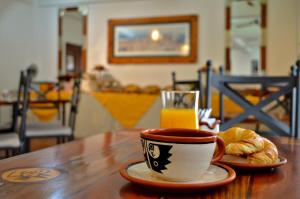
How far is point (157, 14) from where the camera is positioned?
5.94 metres

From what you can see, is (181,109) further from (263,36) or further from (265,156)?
(263,36)

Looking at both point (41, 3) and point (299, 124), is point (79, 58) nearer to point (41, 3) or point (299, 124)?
point (41, 3)

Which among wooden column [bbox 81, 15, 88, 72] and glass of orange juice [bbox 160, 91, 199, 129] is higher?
wooden column [bbox 81, 15, 88, 72]

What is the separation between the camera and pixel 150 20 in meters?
5.95

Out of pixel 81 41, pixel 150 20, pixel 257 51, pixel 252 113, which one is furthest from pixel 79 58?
pixel 252 113

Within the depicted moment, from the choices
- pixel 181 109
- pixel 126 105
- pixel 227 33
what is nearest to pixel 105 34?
pixel 126 105

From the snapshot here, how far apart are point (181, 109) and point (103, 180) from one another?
388 mm

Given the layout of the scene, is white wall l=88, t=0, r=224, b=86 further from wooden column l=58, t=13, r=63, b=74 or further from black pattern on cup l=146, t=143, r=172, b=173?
black pattern on cup l=146, t=143, r=172, b=173

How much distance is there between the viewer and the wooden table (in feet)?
1.69

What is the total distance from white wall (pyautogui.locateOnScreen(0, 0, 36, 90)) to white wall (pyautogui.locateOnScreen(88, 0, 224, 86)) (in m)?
1.20

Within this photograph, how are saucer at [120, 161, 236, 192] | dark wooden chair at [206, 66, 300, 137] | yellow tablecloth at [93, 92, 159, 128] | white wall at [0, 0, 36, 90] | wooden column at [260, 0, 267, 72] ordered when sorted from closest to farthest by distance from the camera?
saucer at [120, 161, 236, 192] < dark wooden chair at [206, 66, 300, 137] < yellow tablecloth at [93, 92, 159, 128] < wooden column at [260, 0, 267, 72] < white wall at [0, 0, 36, 90]

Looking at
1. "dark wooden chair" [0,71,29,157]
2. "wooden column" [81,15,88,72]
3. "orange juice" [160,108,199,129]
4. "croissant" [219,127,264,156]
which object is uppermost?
"wooden column" [81,15,88,72]

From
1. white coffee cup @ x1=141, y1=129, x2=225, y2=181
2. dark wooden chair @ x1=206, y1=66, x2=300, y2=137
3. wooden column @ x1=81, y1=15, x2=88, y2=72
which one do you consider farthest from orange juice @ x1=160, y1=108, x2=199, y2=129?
wooden column @ x1=81, y1=15, x2=88, y2=72

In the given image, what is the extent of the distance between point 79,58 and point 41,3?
1.34m
